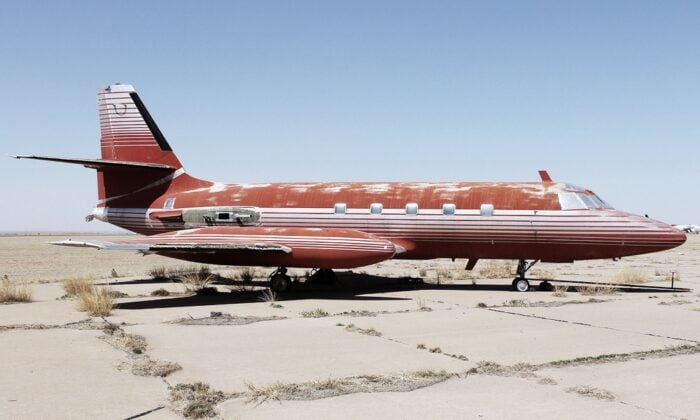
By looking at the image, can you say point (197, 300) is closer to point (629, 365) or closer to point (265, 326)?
point (265, 326)

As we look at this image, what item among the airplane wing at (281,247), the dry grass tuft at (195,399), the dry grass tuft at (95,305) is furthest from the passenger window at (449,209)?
the dry grass tuft at (195,399)

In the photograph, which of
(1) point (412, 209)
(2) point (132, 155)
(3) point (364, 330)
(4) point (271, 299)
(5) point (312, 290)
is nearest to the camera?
(3) point (364, 330)

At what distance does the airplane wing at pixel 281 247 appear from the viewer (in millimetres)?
17719

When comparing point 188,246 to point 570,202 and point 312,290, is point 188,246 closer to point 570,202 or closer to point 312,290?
point 312,290

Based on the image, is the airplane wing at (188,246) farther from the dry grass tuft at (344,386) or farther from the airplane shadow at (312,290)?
the dry grass tuft at (344,386)

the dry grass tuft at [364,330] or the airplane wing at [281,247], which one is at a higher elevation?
the airplane wing at [281,247]

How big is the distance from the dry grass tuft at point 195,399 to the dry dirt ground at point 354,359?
21 millimetres

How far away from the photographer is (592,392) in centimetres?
692

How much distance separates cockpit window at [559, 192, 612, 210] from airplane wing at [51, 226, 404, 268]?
17.2ft

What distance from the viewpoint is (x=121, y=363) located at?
8484 millimetres

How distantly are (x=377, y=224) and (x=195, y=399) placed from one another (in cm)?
1356

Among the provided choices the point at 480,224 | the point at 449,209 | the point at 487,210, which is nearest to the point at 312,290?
the point at 449,209

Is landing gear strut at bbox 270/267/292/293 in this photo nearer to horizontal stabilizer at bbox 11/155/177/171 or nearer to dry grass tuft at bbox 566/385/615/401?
horizontal stabilizer at bbox 11/155/177/171

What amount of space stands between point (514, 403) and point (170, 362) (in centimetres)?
470
